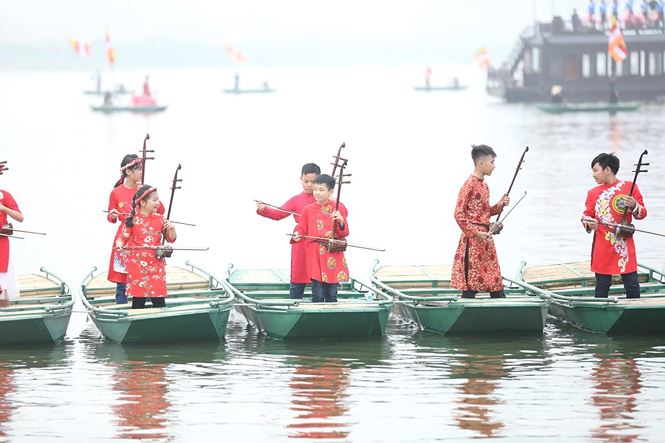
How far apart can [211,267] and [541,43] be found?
54.8 meters

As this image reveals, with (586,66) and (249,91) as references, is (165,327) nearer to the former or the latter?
(586,66)

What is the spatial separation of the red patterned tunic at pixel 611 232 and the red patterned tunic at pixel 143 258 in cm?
356

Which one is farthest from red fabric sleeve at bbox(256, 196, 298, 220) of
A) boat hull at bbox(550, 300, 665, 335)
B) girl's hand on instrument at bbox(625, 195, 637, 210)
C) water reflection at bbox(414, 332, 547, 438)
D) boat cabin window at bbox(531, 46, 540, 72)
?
boat cabin window at bbox(531, 46, 540, 72)

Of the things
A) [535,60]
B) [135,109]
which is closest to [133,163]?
[135,109]

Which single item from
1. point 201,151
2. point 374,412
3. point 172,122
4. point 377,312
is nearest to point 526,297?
point 377,312

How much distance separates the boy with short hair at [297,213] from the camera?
1331 cm

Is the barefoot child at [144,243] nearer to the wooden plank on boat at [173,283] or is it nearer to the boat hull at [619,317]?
the wooden plank on boat at [173,283]

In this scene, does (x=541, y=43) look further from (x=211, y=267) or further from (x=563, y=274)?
(x=563, y=274)

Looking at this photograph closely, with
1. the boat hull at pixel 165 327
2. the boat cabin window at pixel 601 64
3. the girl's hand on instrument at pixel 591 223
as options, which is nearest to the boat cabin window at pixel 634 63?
the boat cabin window at pixel 601 64

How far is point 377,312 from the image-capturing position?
12.8 meters

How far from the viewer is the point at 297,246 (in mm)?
13352

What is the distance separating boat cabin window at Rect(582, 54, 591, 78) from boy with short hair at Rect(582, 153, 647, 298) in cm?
6104

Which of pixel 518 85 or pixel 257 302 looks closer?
pixel 257 302

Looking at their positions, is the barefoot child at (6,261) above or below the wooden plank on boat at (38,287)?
above
